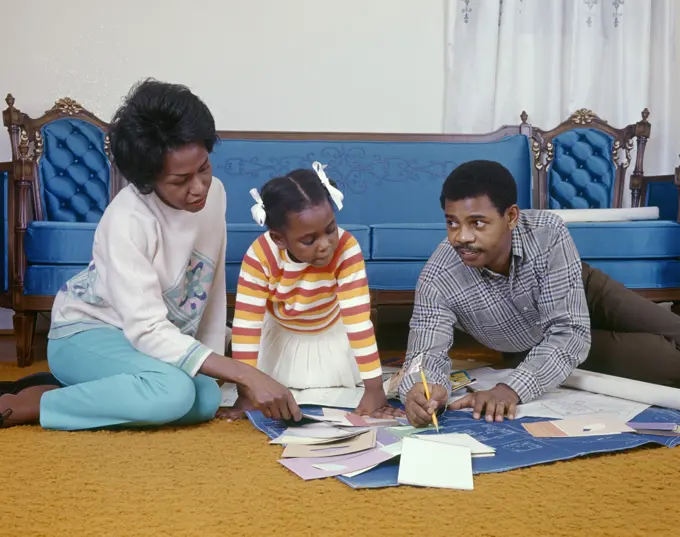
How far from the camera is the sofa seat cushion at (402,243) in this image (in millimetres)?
3268

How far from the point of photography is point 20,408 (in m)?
1.96

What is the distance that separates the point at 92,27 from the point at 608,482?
11.8 ft

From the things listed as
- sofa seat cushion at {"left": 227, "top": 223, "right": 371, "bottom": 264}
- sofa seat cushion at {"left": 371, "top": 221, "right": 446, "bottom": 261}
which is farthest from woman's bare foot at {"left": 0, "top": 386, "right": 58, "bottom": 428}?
sofa seat cushion at {"left": 371, "top": 221, "right": 446, "bottom": 261}

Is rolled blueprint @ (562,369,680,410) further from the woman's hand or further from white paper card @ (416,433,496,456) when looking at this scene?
the woman's hand

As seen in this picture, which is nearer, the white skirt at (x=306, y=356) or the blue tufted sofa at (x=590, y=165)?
the white skirt at (x=306, y=356)

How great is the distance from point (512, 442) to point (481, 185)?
66 centimetres

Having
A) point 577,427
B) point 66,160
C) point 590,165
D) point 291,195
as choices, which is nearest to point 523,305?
point 577,427

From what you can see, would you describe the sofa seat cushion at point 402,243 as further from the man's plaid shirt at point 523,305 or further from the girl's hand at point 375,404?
the girl's hand at point 375,404

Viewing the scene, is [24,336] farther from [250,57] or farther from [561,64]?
[561,64]

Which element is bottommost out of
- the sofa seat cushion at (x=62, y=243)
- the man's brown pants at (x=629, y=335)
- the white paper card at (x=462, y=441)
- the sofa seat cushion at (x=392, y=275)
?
the white paper card at (x=462, y=441)

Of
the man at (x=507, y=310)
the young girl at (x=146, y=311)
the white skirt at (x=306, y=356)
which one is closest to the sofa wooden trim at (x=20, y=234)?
the young girl at (x=146, y=311)

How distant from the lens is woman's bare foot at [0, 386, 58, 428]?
1950 mm

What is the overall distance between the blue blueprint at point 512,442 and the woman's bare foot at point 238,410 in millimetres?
47

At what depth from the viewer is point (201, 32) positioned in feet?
13.8
